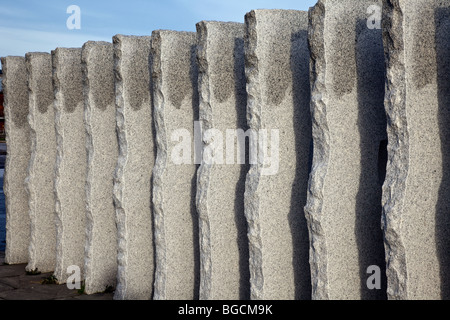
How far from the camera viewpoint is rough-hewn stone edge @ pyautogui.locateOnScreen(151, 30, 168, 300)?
6852 mm

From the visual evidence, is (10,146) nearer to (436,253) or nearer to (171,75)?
(171,75)

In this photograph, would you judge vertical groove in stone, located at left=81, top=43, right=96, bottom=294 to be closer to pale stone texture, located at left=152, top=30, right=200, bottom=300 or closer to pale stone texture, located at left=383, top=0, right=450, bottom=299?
pale stone texture, located at left=152, top=30, right=200, bottom=300

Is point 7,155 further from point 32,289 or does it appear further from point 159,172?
point 159,172

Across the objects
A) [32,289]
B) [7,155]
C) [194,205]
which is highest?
[7,155]

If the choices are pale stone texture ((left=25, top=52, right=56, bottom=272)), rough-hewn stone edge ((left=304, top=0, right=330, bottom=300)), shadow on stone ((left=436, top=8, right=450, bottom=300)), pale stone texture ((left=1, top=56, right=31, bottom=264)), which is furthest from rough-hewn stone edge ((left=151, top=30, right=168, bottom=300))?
pale stone texture ((left=1, top=56, right=31, bottom=264))

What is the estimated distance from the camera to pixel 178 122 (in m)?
6.94

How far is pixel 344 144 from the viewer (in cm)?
542

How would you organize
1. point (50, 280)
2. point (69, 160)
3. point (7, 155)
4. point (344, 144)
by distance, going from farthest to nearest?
point (7, 155)
point (69, 160)
point (50, 280)
point (344, 144)

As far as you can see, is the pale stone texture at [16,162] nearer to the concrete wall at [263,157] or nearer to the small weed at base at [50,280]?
the concrete wall at [263,157]

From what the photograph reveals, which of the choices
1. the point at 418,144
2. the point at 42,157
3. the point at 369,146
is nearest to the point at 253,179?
the point at 369,146

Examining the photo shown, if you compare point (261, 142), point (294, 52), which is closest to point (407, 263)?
point (261, 142)

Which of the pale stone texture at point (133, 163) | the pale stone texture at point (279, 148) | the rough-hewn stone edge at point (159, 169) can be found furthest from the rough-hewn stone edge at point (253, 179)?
the pale stone texture at point (133, 163)

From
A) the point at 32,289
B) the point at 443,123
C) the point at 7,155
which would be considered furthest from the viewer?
the point at 7,155

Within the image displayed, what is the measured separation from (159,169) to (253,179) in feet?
4.80
